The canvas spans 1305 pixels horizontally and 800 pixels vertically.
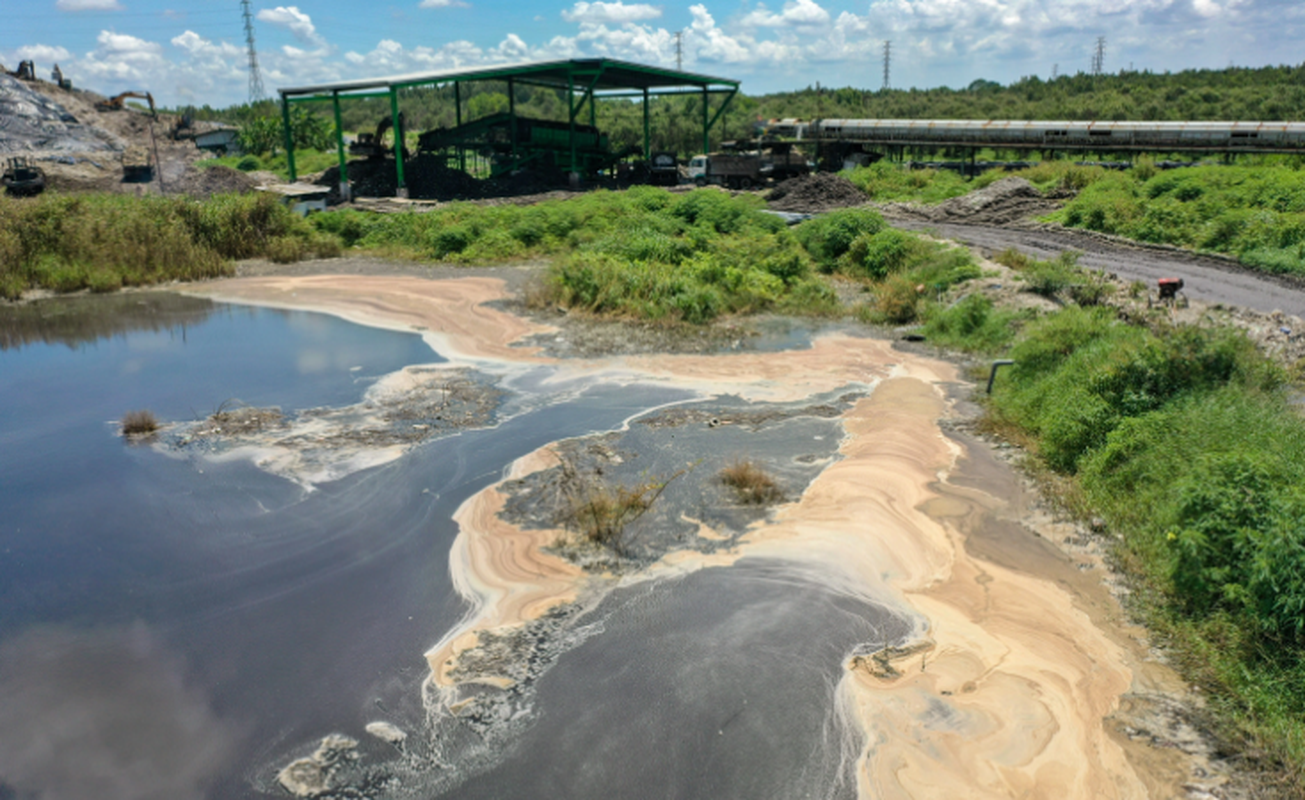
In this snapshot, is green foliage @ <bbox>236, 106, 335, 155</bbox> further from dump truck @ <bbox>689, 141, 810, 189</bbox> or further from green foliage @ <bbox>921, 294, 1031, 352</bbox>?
green foliage @ <bbox>921, 294, 1031, 352</bbox>

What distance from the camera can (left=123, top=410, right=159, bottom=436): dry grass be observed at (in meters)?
12.1

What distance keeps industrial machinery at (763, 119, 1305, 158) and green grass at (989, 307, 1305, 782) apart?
28.2m

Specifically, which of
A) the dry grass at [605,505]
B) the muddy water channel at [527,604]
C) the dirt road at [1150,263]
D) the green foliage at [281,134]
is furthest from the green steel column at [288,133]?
the dry grass at [605,505]

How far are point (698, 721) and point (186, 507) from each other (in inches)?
270

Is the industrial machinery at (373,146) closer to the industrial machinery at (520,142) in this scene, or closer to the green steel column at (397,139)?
the industrial machinery at (520,142)

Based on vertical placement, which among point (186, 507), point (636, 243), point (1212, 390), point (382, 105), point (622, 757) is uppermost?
point (382, 105)

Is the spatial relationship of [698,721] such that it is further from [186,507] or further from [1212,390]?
[1212,390]

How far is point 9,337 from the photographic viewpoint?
708 inches

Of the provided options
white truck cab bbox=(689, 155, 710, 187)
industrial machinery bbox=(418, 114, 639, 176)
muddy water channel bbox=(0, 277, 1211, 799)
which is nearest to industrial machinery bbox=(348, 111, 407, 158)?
industrial machinery bbox=(418, 114, 639, 176)

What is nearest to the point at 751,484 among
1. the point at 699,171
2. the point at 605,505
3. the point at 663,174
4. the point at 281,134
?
the point at 605,505

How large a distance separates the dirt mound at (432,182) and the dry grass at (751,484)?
95.5ft

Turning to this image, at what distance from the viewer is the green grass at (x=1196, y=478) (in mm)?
6555

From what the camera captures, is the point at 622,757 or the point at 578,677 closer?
the point at 622,757

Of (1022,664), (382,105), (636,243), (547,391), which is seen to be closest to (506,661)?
(1022,664)
